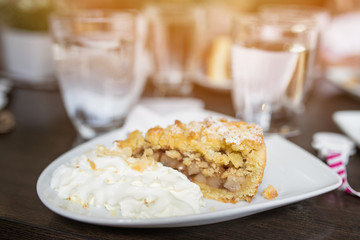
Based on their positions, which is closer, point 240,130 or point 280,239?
point 280,239

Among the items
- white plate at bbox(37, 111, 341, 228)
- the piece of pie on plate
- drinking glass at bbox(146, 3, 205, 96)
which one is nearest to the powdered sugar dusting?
the piece of pie on plate

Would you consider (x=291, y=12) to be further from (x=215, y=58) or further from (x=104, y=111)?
(x=104, y=111)

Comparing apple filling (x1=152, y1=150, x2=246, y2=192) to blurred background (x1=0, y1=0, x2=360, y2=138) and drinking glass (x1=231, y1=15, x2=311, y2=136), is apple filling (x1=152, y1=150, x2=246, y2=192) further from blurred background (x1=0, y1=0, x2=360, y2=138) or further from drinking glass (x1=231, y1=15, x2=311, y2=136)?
blurred background (x1=0, y1=0, x2=360, y2=138)

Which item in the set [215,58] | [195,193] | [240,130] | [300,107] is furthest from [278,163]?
[215,58]

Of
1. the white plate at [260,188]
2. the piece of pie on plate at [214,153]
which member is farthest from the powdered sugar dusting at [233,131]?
the white plate at [260,188]

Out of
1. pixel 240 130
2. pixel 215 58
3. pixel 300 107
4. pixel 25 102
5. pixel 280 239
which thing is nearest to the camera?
pixel 280 239
